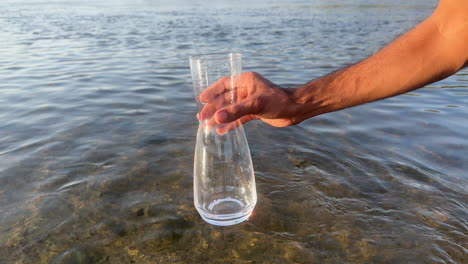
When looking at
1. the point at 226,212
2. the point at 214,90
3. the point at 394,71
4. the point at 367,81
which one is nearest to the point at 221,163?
the point at 226,212

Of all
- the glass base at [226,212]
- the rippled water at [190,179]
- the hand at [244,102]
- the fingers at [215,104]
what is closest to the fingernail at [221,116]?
the hand at [244,102]

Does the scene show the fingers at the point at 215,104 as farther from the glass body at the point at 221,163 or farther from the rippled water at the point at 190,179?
the rippled water at the point at 190,179

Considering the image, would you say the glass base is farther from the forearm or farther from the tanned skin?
the forearm

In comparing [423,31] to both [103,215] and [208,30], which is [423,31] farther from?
[208,30]

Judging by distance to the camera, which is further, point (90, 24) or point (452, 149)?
point (90, 24)

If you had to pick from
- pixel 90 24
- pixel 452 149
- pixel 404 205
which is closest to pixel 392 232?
pixel 404 205

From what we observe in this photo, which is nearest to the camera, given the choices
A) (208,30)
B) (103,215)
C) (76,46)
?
(103,215)

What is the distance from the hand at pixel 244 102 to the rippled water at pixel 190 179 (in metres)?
0.77

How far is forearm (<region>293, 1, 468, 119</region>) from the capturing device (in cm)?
→ 190

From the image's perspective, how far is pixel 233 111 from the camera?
178cm

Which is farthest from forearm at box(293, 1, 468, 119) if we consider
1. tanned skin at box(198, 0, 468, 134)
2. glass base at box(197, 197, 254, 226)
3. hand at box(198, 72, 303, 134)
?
glass base at box(197, 197, 254, 226)

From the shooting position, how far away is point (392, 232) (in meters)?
2.22

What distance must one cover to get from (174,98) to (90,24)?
38.4ft

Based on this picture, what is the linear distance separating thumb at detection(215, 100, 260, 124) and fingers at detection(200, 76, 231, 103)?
189 mm
